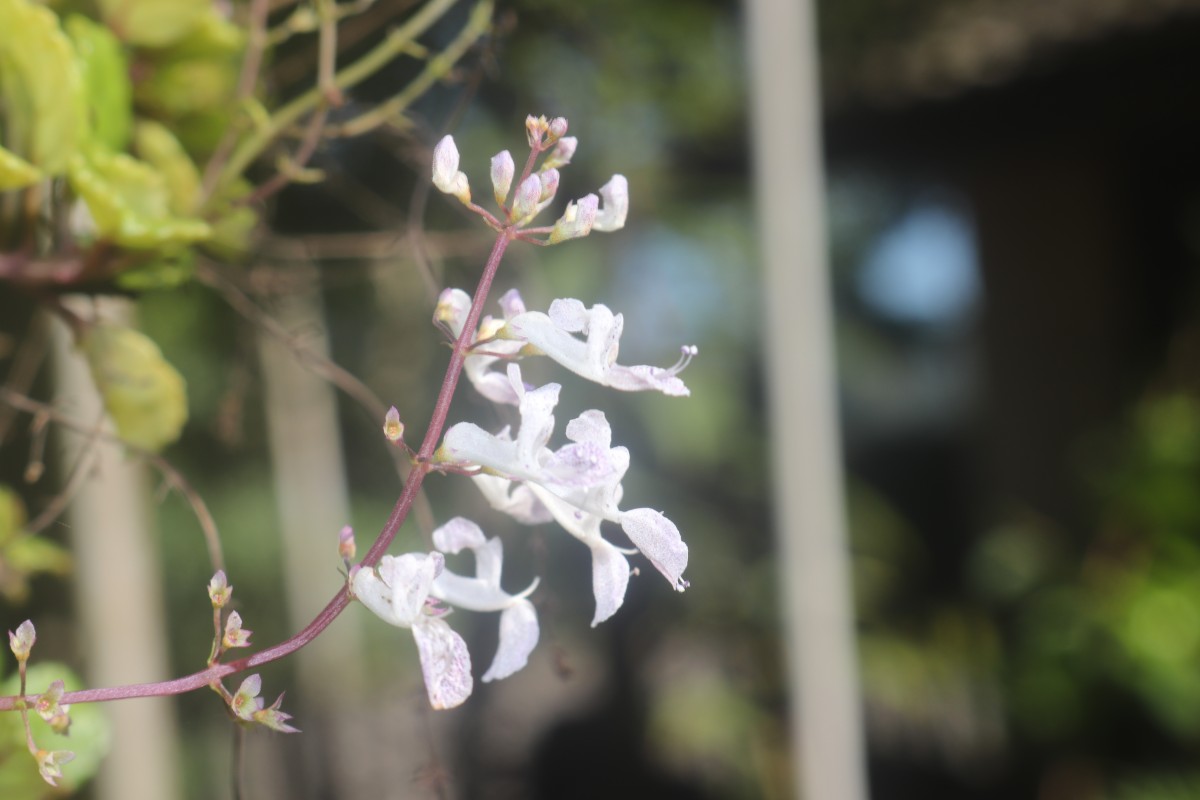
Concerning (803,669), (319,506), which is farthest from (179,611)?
(319,506)

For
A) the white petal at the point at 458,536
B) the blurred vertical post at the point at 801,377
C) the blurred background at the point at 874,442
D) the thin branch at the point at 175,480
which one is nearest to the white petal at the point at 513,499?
the white petal at the point at 458,536

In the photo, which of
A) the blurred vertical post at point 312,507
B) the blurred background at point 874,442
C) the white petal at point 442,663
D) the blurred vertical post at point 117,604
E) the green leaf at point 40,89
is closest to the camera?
the white petal at point 442,663

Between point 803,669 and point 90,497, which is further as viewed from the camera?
point 803,669

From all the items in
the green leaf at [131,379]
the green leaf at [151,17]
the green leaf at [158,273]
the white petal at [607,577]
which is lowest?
the white petal at [607,577]

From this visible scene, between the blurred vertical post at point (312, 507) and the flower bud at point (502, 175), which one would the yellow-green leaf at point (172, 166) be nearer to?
the flower bud at point (502, 175)

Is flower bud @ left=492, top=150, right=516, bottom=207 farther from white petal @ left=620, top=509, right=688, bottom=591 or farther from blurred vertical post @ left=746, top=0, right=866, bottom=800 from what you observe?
blurred vertical post @ left=746, top=0, right=866, bottom=800

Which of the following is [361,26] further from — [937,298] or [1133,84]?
[937,298]

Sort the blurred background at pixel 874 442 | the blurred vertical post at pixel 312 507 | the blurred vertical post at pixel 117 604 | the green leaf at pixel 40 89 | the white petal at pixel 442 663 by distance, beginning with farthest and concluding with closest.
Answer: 1. the blurred vertical post at pixel 312 507
2. the blurred background at pixel 874 442
3. the blurred vertical post at pixel 117 604
4. the green leaf at pixel 40 89
5. the white petal at pixel 442 663

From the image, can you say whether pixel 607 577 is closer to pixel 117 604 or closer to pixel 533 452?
pixel 533 452
